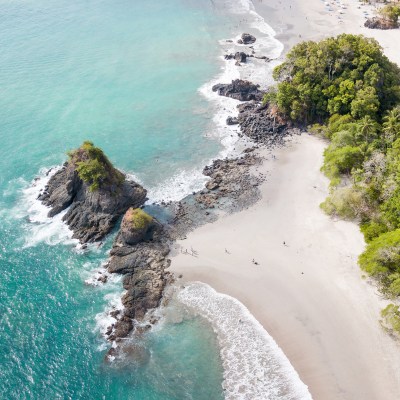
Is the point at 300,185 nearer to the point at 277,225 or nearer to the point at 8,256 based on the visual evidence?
the point at 277,225

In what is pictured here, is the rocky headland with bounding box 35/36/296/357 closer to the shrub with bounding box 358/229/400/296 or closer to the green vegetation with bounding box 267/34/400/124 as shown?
the green vegetation with bounding box 267/34/400/124

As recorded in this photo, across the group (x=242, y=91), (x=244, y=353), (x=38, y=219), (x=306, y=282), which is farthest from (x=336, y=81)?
(x=38, y=219)

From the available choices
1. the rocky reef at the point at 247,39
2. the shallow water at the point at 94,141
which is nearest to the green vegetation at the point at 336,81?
the shallow water at the point at 94,141

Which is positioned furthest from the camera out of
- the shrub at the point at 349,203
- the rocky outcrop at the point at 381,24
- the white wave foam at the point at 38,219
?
the rocky outcrop at the point at 381,24

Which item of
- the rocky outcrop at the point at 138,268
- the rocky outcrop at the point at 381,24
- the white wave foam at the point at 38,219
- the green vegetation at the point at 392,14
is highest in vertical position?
the green vegetation at the point at 392,14

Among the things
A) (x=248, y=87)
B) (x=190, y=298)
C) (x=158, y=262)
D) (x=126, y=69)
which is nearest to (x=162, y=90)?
(x=126, y=69)

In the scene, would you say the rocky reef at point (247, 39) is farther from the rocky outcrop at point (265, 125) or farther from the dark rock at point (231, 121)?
the dark rock at point (231, 121)

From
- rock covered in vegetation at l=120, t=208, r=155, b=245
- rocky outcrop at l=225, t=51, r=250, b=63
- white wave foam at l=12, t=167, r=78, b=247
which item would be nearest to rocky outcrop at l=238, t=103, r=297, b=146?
rocky outcrop at l=225, t=51, r=250, b=63

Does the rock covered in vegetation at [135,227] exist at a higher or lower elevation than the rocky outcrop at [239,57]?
lower
